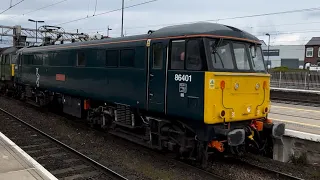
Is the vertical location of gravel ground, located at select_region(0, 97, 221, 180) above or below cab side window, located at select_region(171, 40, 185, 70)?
below

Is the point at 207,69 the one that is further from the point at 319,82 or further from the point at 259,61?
the point at 319,82

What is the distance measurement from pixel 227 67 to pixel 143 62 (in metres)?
2.40

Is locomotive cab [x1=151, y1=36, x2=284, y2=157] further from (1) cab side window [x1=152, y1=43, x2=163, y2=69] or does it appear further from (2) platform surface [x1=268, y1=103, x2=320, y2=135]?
(2) platform surface [x1=268, y1=103, x2=320, y2=135]

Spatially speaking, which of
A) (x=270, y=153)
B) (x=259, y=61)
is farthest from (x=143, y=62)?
(x=270, y=153)

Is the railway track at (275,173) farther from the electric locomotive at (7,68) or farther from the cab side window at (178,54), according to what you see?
the electric locomotive at (7,68)

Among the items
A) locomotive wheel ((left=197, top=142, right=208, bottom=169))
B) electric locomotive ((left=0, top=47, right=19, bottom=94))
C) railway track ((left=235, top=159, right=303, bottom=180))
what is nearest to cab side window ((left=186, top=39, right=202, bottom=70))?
locomotive wheel ((left=197, top=142, right=208, bottom=169))

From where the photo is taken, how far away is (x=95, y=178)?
7.67 m

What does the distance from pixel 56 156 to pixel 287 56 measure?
9733cm

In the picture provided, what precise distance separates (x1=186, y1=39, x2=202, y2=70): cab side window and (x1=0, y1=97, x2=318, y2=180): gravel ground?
8.00ft

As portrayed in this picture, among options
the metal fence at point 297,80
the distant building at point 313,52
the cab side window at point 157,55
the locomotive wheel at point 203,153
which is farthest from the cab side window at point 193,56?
the distant building at point 313,52

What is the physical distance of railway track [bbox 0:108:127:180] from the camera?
7914 mm

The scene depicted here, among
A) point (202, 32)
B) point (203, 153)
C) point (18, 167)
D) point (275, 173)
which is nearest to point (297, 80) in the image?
point (275, 173)

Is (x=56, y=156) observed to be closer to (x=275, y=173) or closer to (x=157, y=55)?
(x=157, y=55)

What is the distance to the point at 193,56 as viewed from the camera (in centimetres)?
773
